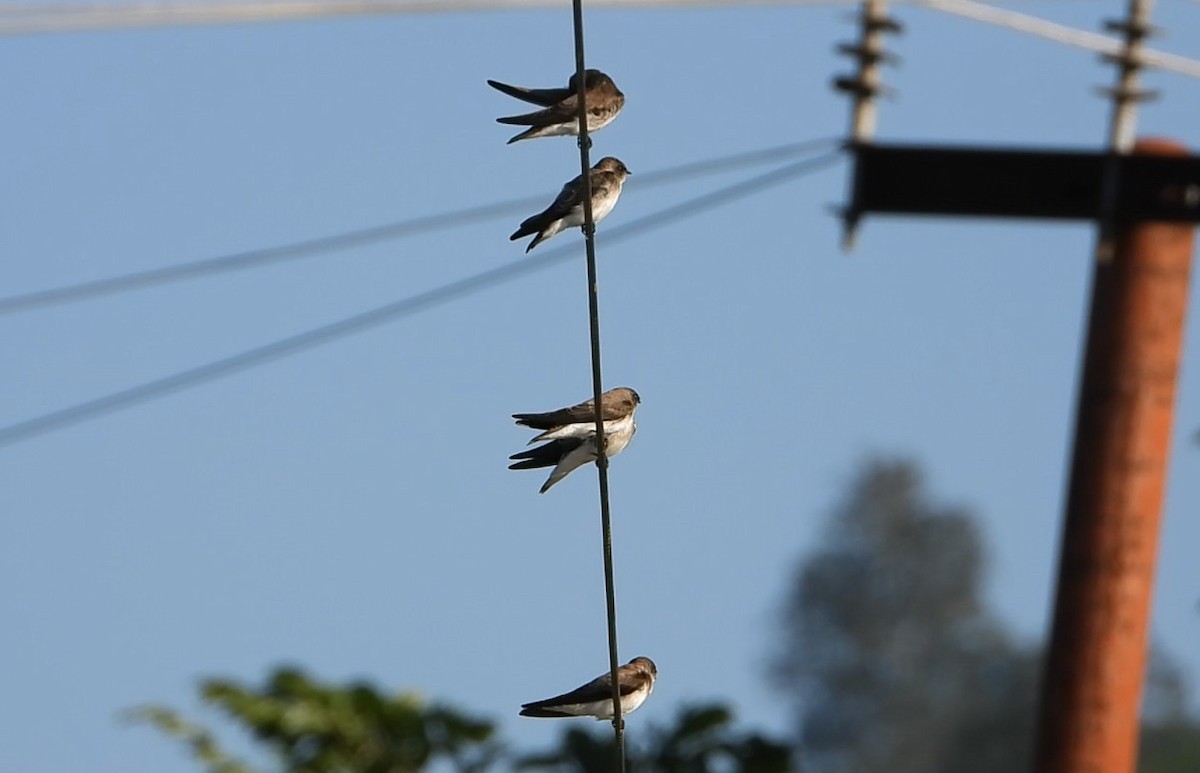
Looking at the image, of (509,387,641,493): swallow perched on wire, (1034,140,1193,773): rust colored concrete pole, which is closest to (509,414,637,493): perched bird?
(509,387,641,493): swallow perched on wire

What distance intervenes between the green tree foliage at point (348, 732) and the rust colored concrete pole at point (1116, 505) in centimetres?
460

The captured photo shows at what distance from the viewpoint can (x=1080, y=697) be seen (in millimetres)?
12898

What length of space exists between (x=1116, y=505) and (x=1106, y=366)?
69cm

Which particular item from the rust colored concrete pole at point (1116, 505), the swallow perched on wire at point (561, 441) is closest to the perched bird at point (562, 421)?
the swallow perched on wire at point (561, 441)

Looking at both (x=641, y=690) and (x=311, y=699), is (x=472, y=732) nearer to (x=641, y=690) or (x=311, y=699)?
(x=311, y=699)

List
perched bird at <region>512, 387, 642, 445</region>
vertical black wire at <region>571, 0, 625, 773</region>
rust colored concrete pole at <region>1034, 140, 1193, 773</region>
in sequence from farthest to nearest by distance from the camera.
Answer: rust colored concrete pole at <region>1034, 140, 1193, 773</region>, perched bird at <region>512, 387, 642, 445</region>, vertical black wire at <region>571, 0, 625, 773</region>

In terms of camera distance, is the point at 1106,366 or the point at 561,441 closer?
the point at 561,441

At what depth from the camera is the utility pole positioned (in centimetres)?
1288

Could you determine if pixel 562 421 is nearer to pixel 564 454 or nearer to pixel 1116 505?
pixel 564 454

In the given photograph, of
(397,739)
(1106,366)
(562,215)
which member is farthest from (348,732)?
(562,215)

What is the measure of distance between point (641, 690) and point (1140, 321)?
625cm

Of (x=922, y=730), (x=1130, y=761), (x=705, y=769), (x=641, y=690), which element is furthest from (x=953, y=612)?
(x=641, y=690)

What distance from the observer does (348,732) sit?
16.6 metres

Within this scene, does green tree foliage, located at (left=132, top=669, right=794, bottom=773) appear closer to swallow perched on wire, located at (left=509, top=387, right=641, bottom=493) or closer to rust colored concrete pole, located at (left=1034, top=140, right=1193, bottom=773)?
rust colored concrete pole, located at (left=1034, top=140, right=1193, bottom=773)
